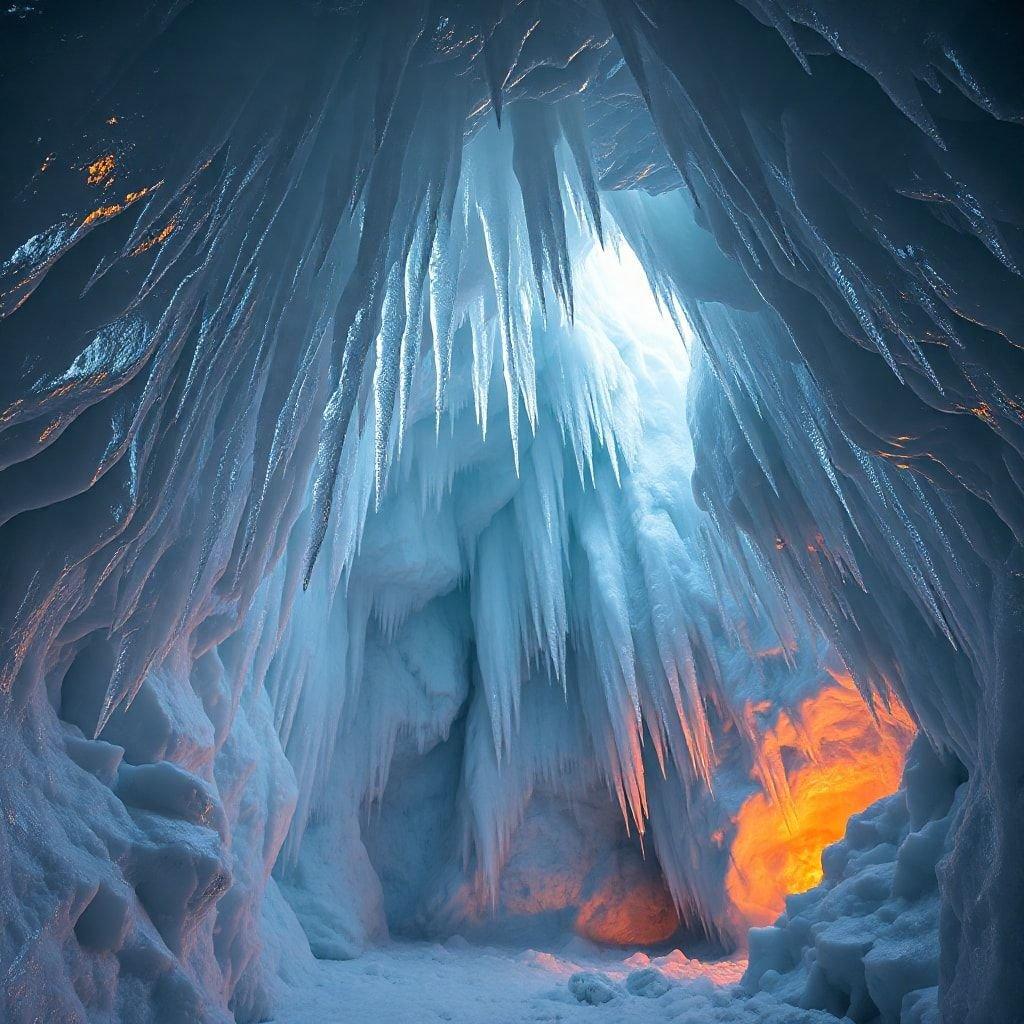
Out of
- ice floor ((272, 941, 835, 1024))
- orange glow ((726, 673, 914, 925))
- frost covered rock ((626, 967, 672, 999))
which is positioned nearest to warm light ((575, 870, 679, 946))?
ice floor ((272, 941, 835, 1024))

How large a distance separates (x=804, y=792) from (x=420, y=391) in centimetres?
576

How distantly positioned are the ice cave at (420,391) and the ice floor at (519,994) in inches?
2.2

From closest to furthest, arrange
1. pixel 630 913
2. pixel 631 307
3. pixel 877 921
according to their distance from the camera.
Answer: pixel 877 921 → pixel 630 913 → pixel 631 307

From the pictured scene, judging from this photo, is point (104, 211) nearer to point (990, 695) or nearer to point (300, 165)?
point (300, 165)

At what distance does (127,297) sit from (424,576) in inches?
279

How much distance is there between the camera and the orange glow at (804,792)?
7.53 metres

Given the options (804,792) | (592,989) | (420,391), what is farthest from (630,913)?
(420,391)

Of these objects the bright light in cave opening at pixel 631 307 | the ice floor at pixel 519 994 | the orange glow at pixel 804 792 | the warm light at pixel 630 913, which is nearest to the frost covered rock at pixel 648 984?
the ice floor at pixel 519 994

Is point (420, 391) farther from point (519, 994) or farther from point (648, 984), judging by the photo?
point (648, 984)

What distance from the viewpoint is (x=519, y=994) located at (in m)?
5.38

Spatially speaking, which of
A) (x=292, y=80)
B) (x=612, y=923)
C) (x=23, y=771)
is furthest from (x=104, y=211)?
(x=612, y=923)

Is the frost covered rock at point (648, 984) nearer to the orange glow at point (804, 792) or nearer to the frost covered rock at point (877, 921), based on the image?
the frost covered rock at point (877, 921)

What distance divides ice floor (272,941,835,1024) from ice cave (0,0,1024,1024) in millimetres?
55

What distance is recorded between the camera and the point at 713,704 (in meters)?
8.28
